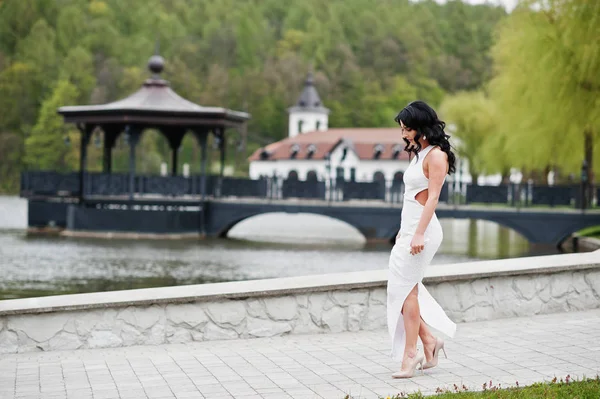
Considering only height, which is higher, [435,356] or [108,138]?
[108,138]

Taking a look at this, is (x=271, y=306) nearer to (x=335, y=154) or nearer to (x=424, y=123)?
(x=424, y=123)

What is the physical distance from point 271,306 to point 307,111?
9112 cm

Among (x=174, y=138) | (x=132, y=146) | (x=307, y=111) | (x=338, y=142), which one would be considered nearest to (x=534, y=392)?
(x=132, y=146)

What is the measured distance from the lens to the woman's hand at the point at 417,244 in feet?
20.0

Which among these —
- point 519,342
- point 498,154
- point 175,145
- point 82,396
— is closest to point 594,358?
point 519,342

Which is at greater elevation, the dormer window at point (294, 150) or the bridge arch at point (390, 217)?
the dormer window at point (294, 150)

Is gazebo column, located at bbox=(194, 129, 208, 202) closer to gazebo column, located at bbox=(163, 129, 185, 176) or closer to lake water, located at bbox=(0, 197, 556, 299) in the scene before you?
lake water, located at bbox=(0, 197, 556, 299)

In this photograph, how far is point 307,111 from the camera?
323 feet

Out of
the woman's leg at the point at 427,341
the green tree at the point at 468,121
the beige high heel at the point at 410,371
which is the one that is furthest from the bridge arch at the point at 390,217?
the green tree at the point at 468,121

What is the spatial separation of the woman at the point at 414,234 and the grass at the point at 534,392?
1.99 ft

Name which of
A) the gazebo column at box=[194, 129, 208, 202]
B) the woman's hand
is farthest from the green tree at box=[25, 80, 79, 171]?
the woman's hand

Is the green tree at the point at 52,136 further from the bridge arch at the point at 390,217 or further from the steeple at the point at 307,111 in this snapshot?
the bridge arch at the point at 390,217

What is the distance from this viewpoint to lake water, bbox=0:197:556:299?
60.6 ft

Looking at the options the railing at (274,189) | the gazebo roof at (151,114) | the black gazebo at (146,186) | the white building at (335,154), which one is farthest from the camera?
the white building at (335,154)
